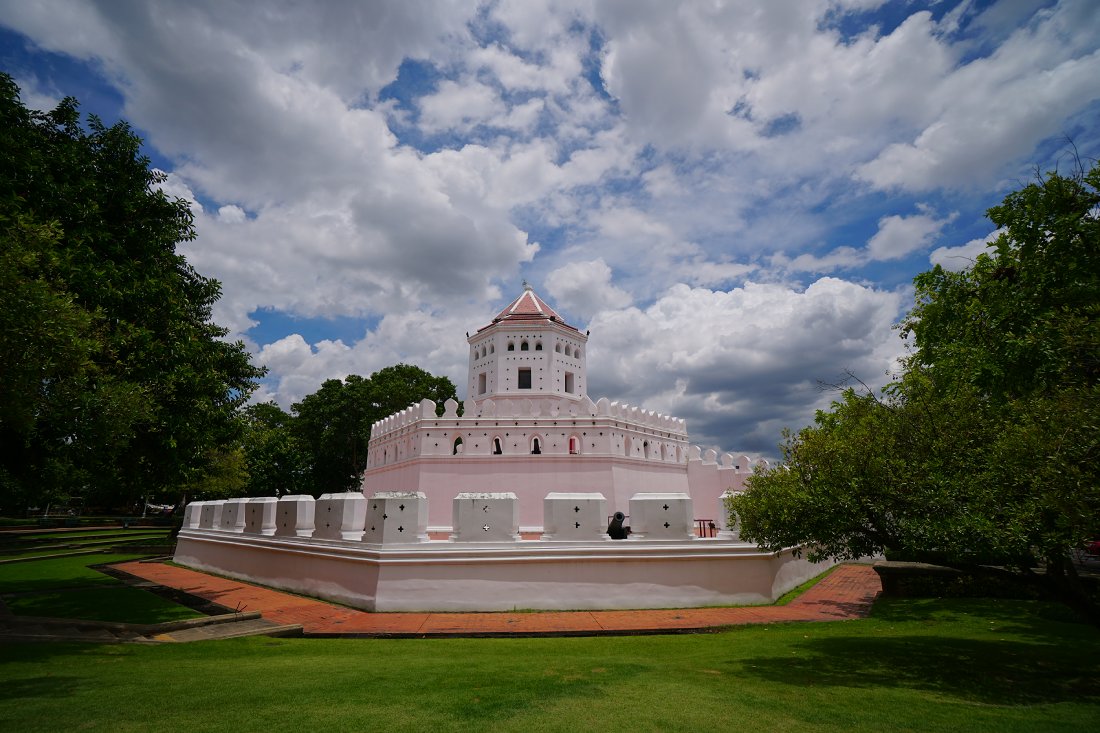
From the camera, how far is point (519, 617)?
10.2 metres

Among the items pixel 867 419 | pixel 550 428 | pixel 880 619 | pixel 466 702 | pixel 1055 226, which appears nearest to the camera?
pixel 466 702

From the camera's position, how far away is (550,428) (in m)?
23.6

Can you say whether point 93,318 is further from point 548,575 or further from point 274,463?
point 274,463

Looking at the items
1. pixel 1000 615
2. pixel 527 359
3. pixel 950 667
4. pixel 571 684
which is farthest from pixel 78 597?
pixel 527 359

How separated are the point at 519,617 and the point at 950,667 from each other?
6313 millimetres

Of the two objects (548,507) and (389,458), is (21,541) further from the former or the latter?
(548,507)

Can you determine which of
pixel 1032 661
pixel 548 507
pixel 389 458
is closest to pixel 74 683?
pixel 548 507

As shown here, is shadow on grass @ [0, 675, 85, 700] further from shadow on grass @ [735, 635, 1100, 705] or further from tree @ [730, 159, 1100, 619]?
tree @ [730, 159, 1100, 619]

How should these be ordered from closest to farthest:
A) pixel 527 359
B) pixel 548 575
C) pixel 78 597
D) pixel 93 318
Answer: pixel 93 318 → pixel 548 575 → pixel 78 597 → pixel 527 359

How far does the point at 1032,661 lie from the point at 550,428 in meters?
17.5

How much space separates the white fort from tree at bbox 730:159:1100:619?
9.33 ft

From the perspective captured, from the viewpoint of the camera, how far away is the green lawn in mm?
4723

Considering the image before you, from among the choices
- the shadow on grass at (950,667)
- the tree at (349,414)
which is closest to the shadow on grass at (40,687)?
the shadow on grass at (950,667)

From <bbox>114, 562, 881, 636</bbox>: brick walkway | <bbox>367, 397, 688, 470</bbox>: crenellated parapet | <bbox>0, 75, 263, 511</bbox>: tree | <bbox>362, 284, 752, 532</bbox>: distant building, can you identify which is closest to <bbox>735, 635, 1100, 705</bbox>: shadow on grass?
<bbox>114, 562, 881, 636</bbox>: brick walkway
